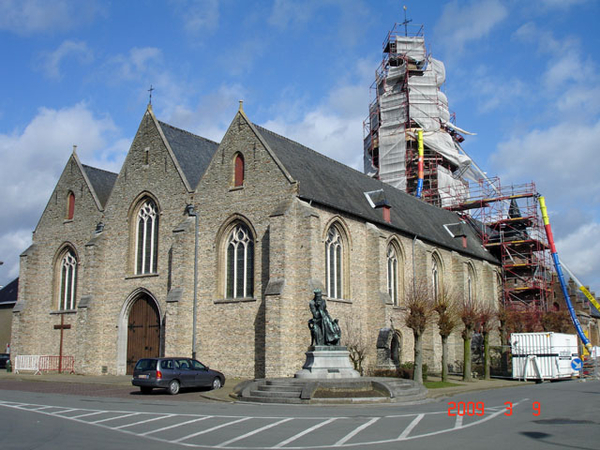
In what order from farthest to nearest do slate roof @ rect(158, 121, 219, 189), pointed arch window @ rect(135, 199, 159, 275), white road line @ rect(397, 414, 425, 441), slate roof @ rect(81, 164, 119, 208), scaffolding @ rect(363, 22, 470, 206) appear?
scaffolding @ rect(363, 22, 470, 206) < slate roof @ rect(81, 164, 119, 208) < slate roof @ rect(158, 121, 219, 189) < pointed arch window @ rect(135, 199, 159, 275) < white road line @ rect(397, 414, 425, 441)

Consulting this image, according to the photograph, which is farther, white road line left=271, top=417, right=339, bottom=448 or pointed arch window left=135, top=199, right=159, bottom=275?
pointed arch window left=135, top=199, right=159, bottom=275

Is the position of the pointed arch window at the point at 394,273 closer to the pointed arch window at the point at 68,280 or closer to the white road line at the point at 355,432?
the pointed arch window at the point at 68,280

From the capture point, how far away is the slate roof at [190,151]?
30372mm

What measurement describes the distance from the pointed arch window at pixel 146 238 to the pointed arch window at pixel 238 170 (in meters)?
5.01

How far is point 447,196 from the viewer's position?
1994 inches

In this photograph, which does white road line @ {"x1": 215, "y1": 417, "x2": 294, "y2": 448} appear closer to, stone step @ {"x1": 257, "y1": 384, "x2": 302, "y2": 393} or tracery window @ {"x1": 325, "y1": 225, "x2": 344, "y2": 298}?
stone step @ {"x1": 257, "y1": 384, "x2": 302, "y2": 393}

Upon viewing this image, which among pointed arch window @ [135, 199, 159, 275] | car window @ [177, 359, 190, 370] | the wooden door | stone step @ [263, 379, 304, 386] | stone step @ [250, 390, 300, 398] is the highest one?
pointed arch window @ [135, 199, 159, 275]

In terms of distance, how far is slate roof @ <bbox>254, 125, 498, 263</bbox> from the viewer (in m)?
27.9

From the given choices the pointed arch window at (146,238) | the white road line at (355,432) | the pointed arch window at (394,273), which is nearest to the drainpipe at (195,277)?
the pointed arch window at (146,238)

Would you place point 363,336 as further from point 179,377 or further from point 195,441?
point 195,441

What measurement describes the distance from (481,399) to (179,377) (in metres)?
10.00

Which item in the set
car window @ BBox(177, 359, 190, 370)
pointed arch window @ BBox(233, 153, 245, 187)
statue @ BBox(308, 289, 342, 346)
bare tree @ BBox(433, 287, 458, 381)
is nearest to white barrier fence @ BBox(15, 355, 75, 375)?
car window @ BBox(177, 359, 190, 370)

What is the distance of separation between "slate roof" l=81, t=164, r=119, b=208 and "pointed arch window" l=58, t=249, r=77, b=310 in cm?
349

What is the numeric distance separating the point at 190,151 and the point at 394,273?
12739mm
